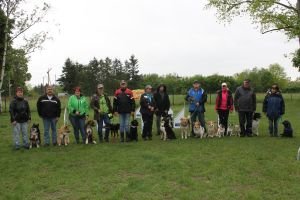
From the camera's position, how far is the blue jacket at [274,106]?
14.2 metres

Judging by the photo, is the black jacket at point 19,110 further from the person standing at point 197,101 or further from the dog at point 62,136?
the person standing at point 197,101

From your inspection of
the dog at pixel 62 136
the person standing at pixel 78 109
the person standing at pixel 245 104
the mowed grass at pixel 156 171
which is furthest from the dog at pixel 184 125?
the dog at pixel 62 136

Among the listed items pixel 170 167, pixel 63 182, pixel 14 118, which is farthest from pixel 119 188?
pixel 14 118

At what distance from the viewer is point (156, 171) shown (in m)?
9.06

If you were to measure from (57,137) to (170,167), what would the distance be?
5692 millimetres

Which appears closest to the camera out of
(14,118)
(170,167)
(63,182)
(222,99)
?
(63,182)

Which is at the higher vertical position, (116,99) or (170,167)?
(116,99)

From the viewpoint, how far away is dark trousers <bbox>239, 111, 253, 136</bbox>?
14.4 m

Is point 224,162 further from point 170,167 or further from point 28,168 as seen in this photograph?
point 28,168

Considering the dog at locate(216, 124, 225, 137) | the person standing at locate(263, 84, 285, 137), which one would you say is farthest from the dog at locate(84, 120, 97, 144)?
the person standing at locate(263, 84, 285, 137)

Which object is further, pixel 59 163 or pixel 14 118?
pixel 14 118

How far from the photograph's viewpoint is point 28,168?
32.2 feet

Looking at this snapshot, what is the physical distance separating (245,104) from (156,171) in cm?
620

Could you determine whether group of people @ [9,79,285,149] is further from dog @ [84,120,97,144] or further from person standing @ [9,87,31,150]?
dog @ [84,120,97,144]
